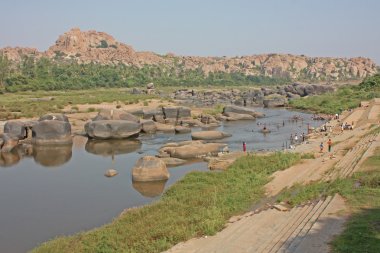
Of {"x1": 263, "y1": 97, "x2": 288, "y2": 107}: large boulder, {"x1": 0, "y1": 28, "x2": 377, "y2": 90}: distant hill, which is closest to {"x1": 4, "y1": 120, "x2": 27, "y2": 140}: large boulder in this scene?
{"x1": 263, "y1": 97, "x2": 288, "y2": 107}: large boulder

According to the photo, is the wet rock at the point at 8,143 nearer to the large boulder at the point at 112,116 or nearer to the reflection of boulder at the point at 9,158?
the reflection of boulder at the point at 9,158

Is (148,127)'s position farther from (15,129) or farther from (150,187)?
(150,187)

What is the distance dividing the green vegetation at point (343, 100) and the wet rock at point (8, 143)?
1761 inches

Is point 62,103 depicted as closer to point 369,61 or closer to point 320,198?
point 320,198

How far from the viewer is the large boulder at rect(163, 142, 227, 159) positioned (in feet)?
110

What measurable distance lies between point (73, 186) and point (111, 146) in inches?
550

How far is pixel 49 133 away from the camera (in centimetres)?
3978

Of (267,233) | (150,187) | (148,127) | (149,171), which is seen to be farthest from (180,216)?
(148,127)

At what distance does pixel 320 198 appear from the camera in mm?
18062

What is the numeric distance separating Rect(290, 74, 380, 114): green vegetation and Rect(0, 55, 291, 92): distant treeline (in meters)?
52.7

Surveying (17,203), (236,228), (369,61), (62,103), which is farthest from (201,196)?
(369,61)

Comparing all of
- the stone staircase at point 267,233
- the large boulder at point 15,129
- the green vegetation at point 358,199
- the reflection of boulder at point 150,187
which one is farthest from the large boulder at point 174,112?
the stone staircase at point 267,233

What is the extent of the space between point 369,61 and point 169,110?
6641 inches

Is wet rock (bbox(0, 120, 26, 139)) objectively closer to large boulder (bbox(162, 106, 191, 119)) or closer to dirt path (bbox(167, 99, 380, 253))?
large boulder (bbox(162, 106, 191, 119))
